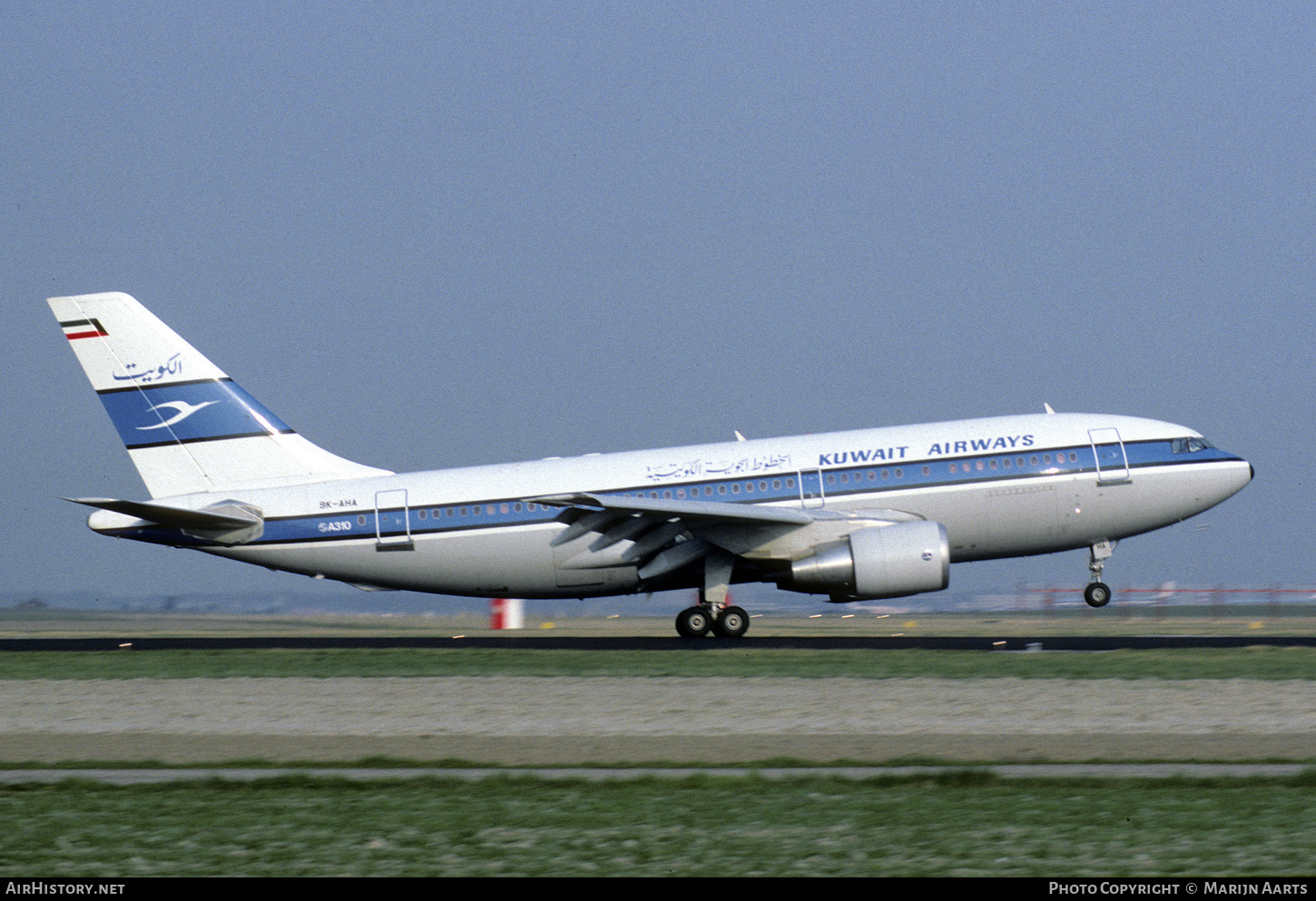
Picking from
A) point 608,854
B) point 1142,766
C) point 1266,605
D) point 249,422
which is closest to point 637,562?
point 249,422

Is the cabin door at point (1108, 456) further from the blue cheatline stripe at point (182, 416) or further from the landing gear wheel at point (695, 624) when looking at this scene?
the blue cheatline stripe at point (182, 416)

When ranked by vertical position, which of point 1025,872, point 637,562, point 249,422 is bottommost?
point 1025,872

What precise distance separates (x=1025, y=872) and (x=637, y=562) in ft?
65.2

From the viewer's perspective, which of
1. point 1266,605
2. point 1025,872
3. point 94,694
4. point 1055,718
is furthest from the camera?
point 1266,605

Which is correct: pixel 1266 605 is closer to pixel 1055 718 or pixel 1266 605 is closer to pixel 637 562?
pixel 637 562

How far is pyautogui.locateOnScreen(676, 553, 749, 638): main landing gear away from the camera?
27.8 metres

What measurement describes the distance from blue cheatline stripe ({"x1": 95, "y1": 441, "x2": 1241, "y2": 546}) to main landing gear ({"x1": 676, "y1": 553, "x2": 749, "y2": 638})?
4.99 feet

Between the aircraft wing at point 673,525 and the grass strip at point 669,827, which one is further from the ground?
the aircraft wing at point 673,525

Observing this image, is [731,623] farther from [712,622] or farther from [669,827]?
[669,827]

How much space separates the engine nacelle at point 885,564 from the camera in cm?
2595

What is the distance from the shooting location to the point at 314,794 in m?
11.8

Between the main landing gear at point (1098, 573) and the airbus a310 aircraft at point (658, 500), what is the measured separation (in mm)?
42

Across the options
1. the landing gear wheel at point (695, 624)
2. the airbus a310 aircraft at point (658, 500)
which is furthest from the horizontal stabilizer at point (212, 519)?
the landing gear wheel at point (695, 624)
